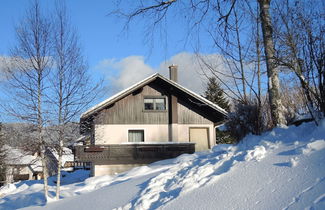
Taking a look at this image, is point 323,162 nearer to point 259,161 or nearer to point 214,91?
point 259,161

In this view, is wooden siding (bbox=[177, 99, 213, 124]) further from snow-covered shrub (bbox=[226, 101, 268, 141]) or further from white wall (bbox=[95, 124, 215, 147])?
snow-covered shrub (bbox=[226, 101, 268, 141])

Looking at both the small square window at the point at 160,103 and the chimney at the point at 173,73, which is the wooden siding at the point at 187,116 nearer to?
the small square window at the point at 160,103

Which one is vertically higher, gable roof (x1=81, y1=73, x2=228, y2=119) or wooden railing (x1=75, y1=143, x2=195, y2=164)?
gable roof (x1=81, y1=73, x2=228, y2=119)

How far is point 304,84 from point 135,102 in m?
→ 15.7

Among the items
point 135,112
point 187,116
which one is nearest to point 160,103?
point 135,112

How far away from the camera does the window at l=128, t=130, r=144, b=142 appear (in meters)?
21.0

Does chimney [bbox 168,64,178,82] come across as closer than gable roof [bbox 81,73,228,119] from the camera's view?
No

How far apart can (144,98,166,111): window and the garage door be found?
2.45 metres

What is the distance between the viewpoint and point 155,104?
2173 cm

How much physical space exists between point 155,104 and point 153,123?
1.24m

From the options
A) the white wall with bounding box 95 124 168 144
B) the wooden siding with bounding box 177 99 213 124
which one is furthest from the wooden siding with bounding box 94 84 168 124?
the wooden siding with bounding box 177 99 213 124

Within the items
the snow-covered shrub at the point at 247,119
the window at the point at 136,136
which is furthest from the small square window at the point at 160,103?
the snow-covered shrub at the point at 247,119

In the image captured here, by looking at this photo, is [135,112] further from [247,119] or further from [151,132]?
[247,119]

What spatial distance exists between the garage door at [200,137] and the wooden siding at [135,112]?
6.69 ft
